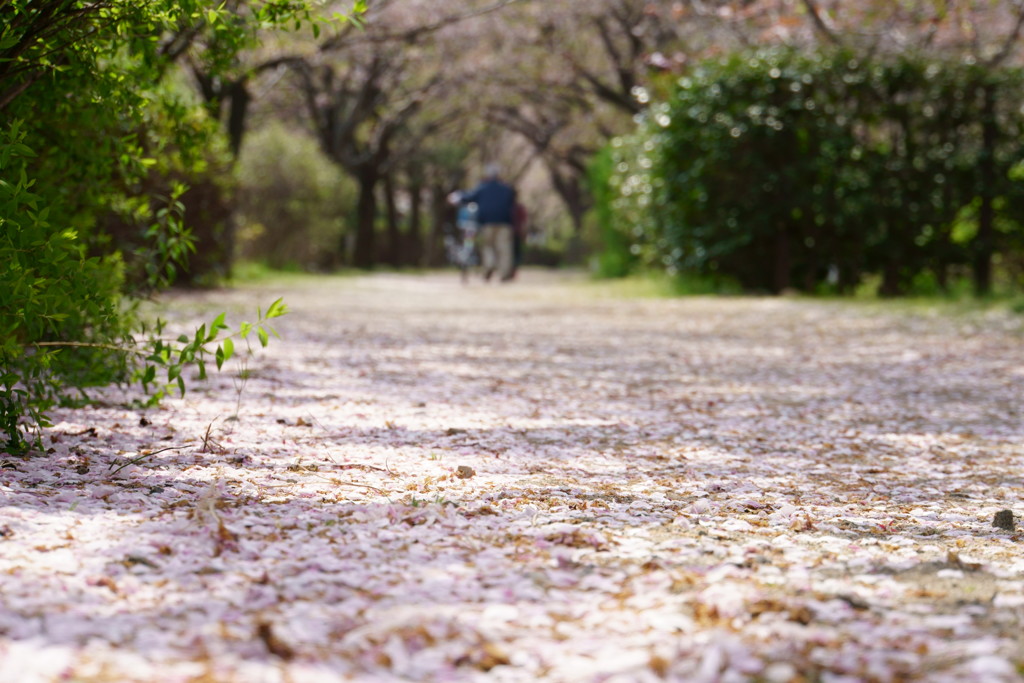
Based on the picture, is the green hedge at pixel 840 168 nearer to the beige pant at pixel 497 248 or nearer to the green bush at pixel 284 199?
the beige pant at pixel 497 248

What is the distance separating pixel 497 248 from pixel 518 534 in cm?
1860

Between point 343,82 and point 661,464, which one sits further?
point 343,82

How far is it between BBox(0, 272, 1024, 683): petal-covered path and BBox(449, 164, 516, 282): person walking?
44.4ft

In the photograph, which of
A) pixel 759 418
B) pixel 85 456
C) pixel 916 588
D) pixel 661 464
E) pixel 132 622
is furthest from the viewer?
pixel 759 418

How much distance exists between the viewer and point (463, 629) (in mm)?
2381

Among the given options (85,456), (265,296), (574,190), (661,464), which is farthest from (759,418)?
(574,190)

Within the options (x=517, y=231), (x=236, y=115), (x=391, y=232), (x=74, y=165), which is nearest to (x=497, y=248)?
(x=517, y=231)

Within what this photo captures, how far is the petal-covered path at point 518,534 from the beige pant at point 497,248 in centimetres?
1413

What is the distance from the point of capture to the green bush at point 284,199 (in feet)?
69.5

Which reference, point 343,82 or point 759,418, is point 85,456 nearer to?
point 759,418

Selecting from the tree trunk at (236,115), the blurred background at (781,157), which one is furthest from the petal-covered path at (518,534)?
the tree trunk at (236,115)

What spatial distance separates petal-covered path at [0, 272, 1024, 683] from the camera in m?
2.25

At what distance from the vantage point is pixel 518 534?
10.4ft

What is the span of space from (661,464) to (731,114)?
1092 centimetres
